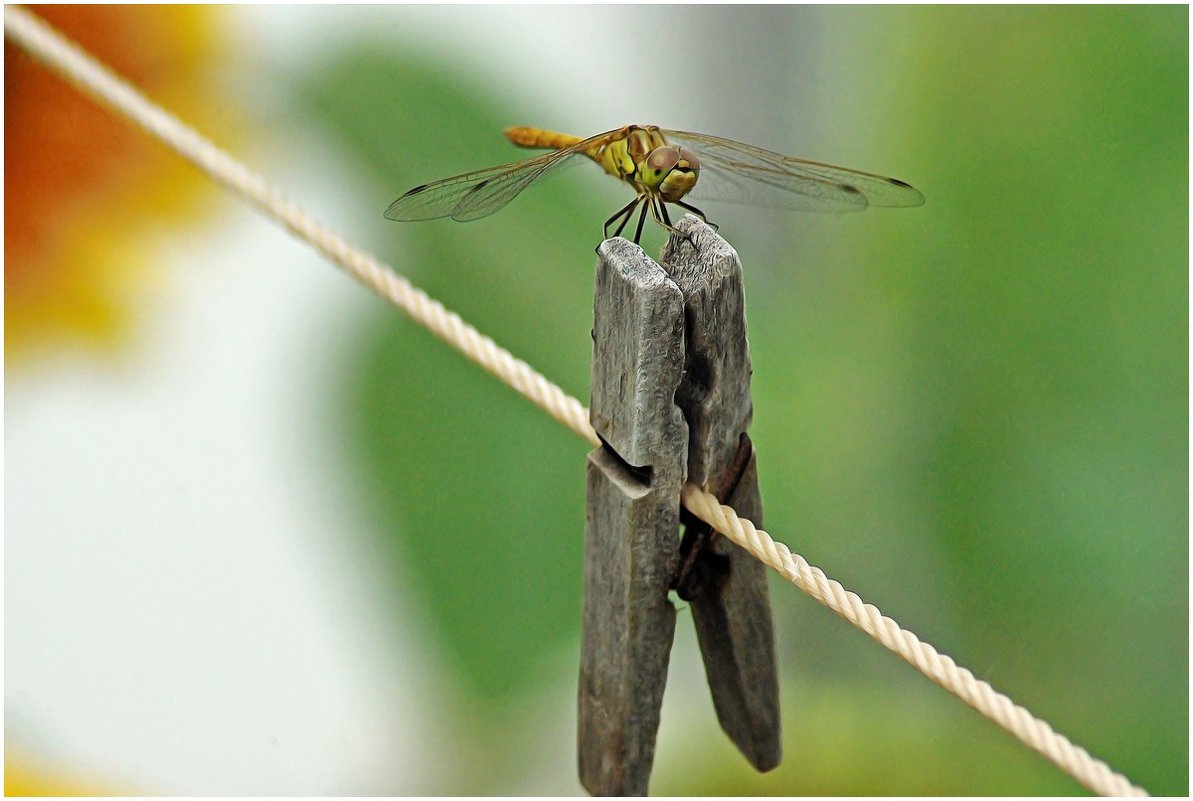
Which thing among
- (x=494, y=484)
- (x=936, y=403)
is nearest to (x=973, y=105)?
(x=936, y=403)

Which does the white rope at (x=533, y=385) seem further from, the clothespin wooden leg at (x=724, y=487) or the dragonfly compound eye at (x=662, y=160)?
the dragonfly compound eye at (x=662, y=160)

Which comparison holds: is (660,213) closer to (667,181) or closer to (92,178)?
(667,181)

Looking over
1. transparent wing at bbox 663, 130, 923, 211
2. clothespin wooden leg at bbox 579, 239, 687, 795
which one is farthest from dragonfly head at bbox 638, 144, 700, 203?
clothespin wooden leg at bbox 579, 239, 687, 795

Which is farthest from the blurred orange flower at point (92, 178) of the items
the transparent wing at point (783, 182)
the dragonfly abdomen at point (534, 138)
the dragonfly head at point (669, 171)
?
the dragonfly head at point (669, 171)

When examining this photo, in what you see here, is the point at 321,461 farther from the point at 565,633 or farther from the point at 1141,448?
the point at 1141,448

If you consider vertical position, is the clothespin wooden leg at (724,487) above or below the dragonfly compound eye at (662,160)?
below
